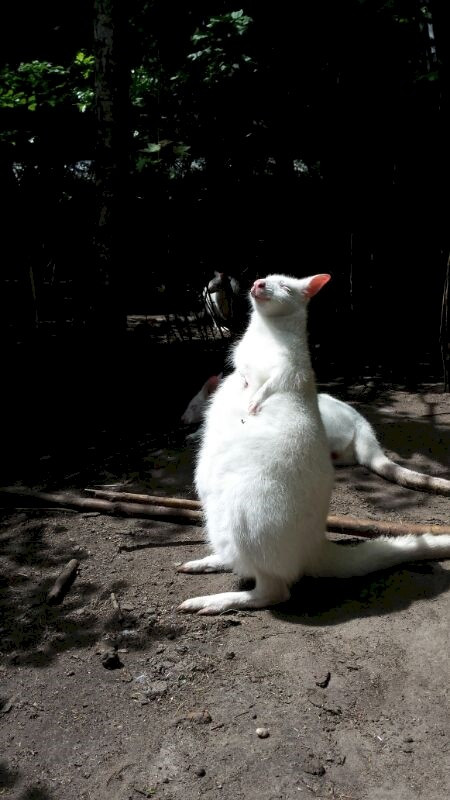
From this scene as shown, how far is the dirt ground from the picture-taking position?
7.93ft

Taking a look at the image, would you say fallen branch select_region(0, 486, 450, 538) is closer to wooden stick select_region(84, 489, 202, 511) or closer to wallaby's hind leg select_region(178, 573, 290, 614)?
wooden stick select_region(84, 489, 202, 511)

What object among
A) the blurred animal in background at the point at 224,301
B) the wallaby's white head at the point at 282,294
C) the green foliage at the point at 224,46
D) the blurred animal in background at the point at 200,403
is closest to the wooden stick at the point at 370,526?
the wallaby's white head at the point at 282,294

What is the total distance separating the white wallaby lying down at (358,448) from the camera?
4695 mm

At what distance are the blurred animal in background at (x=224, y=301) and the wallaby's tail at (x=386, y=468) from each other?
118 inches

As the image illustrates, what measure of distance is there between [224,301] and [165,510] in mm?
4207

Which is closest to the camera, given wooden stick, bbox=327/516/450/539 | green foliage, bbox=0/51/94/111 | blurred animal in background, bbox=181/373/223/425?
wooden stick, bbox=327/516/450/539

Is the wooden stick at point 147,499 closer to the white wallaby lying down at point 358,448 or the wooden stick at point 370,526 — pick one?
the wooden stick at point 370,526

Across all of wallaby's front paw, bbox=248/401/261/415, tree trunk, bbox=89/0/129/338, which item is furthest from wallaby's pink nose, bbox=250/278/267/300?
tree trunk, bbox=89/0/129/338

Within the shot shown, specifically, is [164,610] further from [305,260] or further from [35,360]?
[305,260]

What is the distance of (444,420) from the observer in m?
5.96

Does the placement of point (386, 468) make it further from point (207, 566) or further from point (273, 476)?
point (273, 476)

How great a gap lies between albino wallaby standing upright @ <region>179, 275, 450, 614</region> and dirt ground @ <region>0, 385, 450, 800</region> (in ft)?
0.46

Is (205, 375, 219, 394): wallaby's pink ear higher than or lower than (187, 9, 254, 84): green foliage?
lower

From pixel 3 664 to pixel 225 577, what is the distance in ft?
3.70
